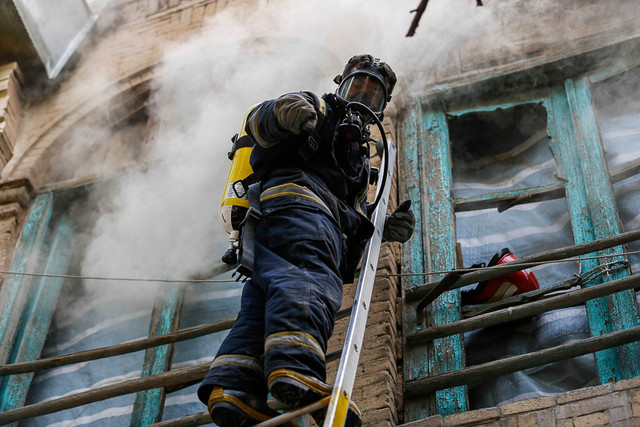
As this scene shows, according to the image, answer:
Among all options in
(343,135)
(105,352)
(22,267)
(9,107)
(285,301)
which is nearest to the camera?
(285,301)

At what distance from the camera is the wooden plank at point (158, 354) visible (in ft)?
20.1

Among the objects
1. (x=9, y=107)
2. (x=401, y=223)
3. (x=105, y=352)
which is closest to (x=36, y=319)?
(x=105, y=352)

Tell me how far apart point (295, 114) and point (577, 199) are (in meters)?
2.61

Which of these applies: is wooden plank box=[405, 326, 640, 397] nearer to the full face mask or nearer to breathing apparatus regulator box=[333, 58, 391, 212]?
breathing apparatus regulator box=[333, 58, 391, 212]

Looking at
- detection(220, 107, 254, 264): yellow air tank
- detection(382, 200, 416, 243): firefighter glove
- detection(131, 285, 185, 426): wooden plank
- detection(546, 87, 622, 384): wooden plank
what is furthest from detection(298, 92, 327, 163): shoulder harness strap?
detection(131, 285, 185, 426): wooden plank

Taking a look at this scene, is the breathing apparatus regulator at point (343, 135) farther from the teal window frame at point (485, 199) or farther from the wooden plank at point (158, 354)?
the wooden plank at point (158, 354)

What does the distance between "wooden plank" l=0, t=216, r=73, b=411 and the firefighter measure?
2872 mm

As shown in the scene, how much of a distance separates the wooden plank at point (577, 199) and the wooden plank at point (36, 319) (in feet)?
12.5

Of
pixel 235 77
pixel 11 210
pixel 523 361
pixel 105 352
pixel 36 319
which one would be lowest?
pixel 523 361

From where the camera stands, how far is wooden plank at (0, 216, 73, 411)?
261 inches

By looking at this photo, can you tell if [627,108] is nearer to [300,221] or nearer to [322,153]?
[322,153]

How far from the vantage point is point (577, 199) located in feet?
20.6

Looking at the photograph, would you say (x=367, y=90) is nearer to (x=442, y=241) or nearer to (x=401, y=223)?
(x=401, y=223)

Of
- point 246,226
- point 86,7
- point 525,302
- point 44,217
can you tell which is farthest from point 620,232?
point 86,7
